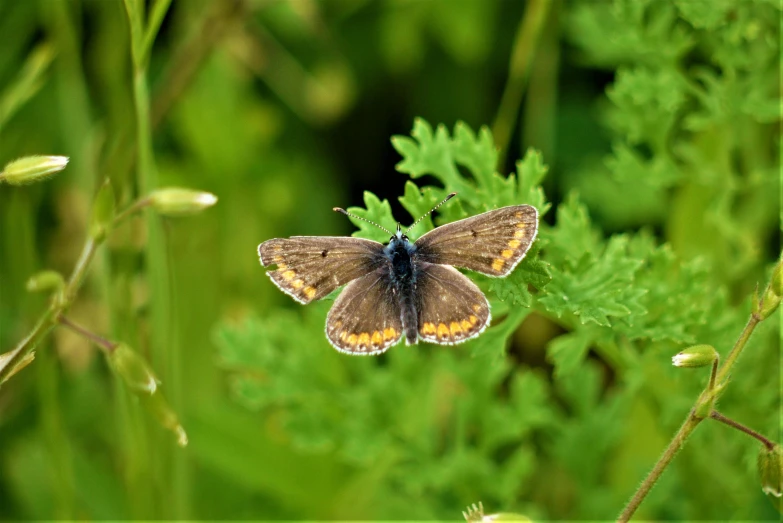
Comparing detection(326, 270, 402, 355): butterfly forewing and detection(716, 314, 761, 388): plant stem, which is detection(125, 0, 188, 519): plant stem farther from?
detection(716, 314, 761, 388): plant stem

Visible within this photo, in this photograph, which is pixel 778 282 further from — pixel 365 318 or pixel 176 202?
pixel 176 202

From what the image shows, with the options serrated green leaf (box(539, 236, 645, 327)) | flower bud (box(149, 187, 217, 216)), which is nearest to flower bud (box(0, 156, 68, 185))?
flower bud (box(149, 187, 217, 216))

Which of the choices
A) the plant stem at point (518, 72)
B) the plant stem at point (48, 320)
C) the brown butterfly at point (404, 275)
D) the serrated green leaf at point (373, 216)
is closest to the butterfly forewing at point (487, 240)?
the brown butterfly at point (404, 275)

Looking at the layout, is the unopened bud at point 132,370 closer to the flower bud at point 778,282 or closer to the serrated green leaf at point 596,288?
the serrated green leaf at point 596,288

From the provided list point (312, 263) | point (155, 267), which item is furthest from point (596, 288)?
point (155, 267)

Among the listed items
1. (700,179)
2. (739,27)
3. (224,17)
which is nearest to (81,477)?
(224,17)

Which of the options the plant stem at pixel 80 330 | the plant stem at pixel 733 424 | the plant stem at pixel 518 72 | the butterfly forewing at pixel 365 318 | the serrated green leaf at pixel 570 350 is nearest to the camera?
the plant stem at pixel 733 424
